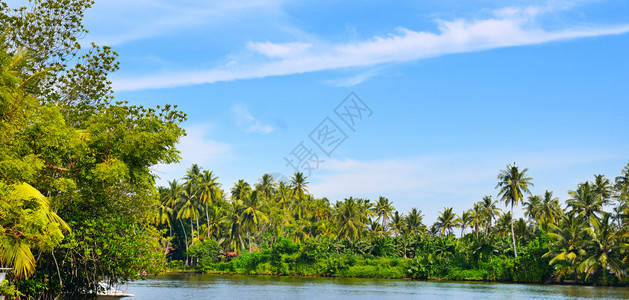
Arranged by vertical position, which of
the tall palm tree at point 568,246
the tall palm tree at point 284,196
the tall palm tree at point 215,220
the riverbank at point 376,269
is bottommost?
the riverbank at point 376,269

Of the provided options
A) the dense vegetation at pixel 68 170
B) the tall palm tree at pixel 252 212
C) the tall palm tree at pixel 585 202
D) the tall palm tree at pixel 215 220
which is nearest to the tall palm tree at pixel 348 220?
the tall palm tree at pixel 252 212

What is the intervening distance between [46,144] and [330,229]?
261ft

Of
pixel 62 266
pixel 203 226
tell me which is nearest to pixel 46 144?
pixel 62 266

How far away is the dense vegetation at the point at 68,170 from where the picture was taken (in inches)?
560

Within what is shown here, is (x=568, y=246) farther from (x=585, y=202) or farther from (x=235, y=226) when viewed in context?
(x=235, y=226)

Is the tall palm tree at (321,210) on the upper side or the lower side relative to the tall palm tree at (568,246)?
upper

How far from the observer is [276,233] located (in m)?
84.9

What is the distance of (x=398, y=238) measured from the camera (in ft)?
250

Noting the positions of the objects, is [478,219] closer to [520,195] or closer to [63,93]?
[520,195]

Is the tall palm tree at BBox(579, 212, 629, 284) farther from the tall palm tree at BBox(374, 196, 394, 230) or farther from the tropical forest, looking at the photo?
the tall palm tree at BBox(374, 196, 394, 230)

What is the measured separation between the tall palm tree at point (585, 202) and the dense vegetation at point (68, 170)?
63552mm

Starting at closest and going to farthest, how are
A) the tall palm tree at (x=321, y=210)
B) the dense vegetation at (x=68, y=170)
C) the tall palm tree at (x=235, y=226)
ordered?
the dense vegetation at (x=68, y=170)
the tall palm tree at (x=235, y=226)
the tall palm tree at (x=321, y=210)

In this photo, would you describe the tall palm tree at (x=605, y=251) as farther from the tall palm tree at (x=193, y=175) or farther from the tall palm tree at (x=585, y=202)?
the tall palm tree at (x=193, y=175)

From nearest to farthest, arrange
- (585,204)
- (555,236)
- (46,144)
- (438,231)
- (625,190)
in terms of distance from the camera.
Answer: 1. (46,144)
2. (555,236)
3. (625,190)
4. (585,204)
5. (438,231)
